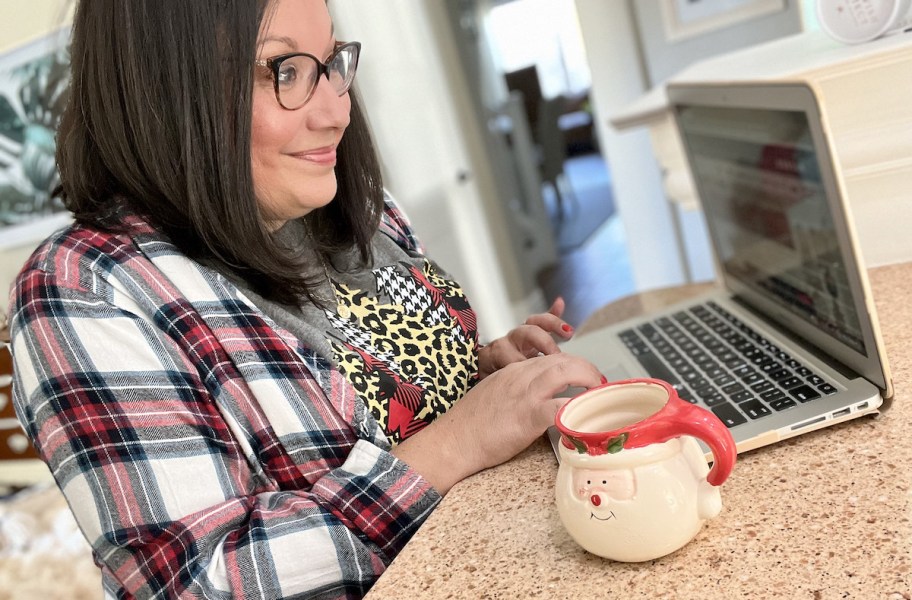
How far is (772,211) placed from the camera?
868mm

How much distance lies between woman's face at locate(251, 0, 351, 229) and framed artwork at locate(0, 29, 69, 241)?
1.99 metres

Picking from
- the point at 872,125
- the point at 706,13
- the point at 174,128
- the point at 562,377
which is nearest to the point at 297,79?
the point at 174,128

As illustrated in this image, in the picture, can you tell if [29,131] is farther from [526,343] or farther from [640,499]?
[640,499]

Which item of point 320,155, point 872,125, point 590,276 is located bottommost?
point 590,276

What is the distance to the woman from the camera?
0.68 m

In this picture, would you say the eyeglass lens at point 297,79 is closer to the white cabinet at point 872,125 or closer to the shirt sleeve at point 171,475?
the shirt sleeve at point 171,475

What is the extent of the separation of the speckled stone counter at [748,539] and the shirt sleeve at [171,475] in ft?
0.27

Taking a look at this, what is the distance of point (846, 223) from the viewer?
2.10ft

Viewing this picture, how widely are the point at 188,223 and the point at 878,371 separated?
25.7 inches

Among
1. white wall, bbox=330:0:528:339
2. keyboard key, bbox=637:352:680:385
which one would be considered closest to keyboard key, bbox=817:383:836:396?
keyboard key, bbox=637:352:680:385

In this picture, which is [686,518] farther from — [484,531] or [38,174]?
[38,174]

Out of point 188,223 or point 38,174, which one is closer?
point 188,223

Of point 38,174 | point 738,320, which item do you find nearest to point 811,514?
point 738,320

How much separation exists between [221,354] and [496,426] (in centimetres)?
26
